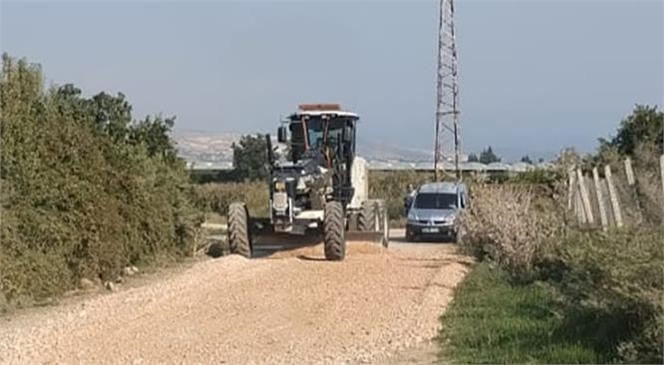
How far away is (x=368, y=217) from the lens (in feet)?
94.8

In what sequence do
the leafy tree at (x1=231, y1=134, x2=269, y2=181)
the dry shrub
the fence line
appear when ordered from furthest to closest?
the leafy tree at (x1=231, y1=134, x2=269, y2=181) → the dry shrub → the fence line

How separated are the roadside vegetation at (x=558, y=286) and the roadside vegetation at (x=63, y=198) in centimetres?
633

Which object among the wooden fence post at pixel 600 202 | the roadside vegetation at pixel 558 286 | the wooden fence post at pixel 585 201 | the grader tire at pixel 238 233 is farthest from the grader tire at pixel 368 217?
the wooden fence post at pixel 600 202

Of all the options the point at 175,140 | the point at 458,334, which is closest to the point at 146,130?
the point at 175,140

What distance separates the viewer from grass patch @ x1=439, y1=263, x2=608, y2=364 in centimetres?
1131

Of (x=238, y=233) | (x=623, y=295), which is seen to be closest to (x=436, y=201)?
(x=238, y=233)

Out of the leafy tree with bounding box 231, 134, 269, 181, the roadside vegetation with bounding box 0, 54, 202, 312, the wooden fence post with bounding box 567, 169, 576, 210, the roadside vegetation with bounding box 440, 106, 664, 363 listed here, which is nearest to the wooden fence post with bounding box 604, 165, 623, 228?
the roadside vegetation with bounding box 440, 106, 664, 363

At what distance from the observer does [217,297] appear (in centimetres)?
1803

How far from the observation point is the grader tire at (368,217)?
28.8 metres

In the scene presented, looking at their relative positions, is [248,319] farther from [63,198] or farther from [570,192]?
[570,192]

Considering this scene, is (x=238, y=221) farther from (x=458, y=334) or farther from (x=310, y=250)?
(x=458, y=334)

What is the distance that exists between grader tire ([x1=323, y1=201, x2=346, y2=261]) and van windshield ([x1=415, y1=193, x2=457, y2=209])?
13.1 metres

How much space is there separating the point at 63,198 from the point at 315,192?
334 inches

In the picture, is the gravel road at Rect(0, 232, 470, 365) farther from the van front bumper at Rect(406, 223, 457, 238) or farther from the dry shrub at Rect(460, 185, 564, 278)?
the van front bumper at Rect(406, 223, 457, 238)
